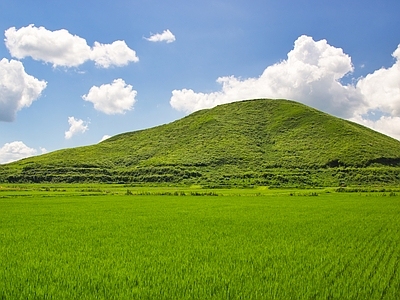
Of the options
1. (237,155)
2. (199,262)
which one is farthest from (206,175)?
(199,262)

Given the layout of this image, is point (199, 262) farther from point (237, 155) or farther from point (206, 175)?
point (237, 155)

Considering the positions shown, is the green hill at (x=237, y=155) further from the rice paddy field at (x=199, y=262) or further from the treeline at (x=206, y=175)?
the rice paddy field at (x=199, y=262)

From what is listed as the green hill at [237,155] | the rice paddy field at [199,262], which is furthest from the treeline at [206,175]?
the rice paddy field at [199,262]

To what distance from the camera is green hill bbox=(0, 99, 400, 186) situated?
95312mm

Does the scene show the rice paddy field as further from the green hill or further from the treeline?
the green hill

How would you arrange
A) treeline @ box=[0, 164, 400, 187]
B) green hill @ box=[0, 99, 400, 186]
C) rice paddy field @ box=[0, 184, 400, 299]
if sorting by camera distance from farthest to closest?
green hill @ box=[0, 99, 400, 186] → treeline @ box=[0, 164, 400, 187] → rice paddy field @ box=[0, 184, 400, 299]

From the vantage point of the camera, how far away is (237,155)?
119m

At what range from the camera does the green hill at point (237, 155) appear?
95.3 meters

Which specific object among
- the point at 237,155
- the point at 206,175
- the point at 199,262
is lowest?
the point at 199,262

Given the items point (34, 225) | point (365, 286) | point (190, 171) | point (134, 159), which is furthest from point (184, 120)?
point (365, 286)

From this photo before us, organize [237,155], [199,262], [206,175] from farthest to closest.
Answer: [237,155], [206,175], [199,262]

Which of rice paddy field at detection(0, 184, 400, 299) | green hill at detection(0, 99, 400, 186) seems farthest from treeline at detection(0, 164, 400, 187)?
rice paddy field at detection(0, 184, 400, 299)

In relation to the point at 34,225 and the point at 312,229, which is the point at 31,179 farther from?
the point at 312,229

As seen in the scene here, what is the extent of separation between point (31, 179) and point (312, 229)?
99156mm
